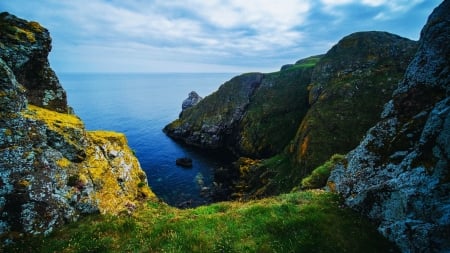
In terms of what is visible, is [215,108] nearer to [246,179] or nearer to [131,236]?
[246,179]

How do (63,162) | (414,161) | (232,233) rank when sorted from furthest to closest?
1. (63,162)
2. (232,233)
3. (414,161)

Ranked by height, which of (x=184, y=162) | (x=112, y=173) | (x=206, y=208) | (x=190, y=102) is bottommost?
(x=184, y=162)

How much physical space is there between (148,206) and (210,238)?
7.57 meters

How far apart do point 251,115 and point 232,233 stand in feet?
265

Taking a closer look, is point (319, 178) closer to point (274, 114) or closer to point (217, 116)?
point (274, 114)

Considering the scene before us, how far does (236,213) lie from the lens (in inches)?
619

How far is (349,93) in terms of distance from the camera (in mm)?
58969

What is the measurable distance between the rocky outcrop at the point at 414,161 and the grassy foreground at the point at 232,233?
1234mm

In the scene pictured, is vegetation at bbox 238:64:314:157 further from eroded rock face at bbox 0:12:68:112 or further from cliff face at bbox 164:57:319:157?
eroded rock face at bbox 0:12:68:112

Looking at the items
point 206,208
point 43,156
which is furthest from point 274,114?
point 43,156

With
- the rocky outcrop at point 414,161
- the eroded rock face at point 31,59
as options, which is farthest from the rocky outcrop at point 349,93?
the eroded rock face at point 31,59

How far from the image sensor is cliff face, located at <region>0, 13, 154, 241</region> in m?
12.4

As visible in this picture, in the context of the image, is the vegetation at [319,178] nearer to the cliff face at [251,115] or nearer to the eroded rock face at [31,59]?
the eroded rock face at [31,59]

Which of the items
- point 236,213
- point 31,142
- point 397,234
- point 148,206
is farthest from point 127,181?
point 397,234
